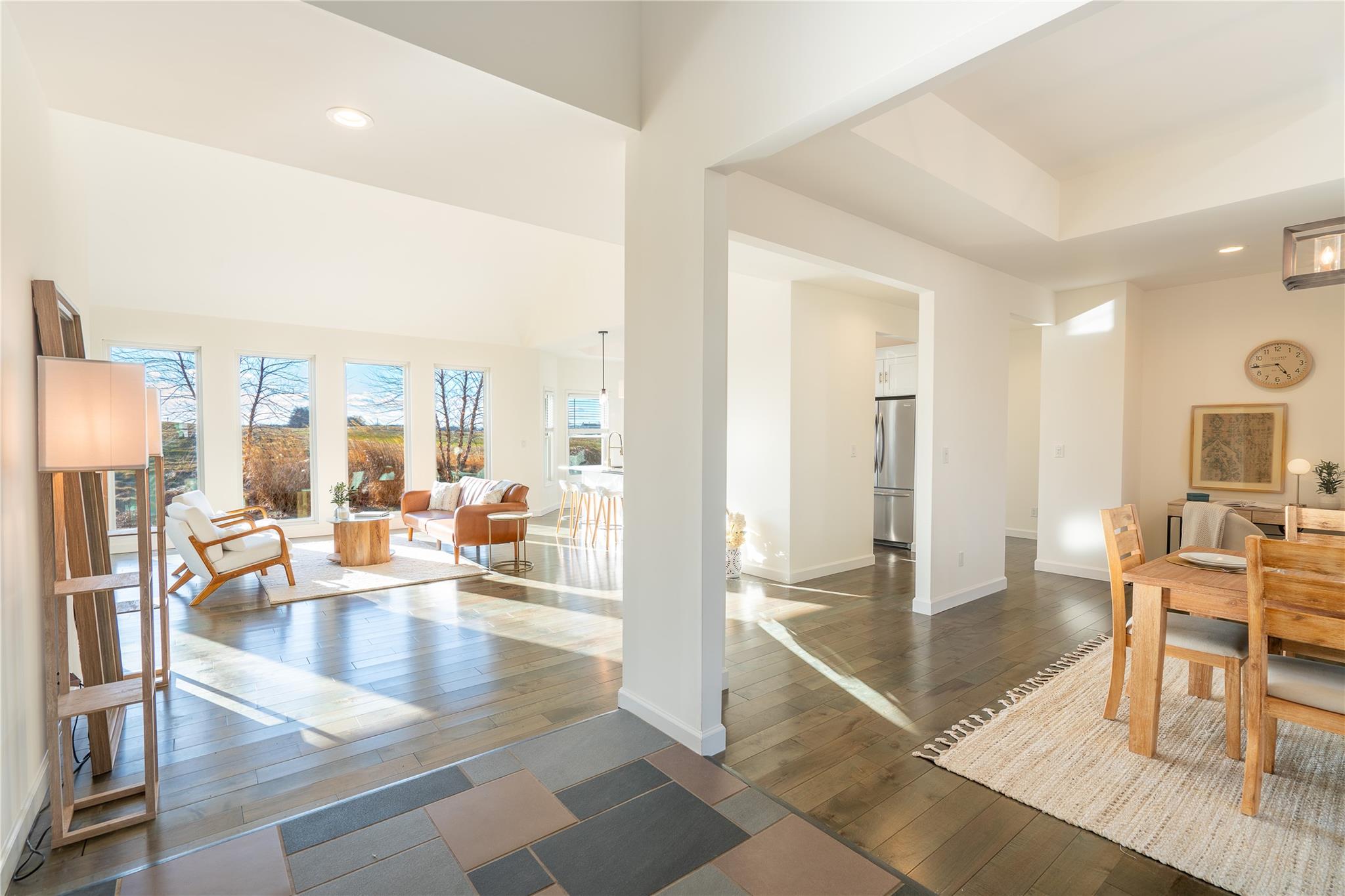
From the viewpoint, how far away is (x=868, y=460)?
616 centimetres

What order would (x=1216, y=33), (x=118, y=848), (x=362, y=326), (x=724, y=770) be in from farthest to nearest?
(x=362, y=326), (x=1216, y=33), (x=724, y=770), (x=118, y=848)

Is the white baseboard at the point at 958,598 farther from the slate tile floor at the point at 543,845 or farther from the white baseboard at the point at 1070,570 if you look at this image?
the slate tile floor at the point at 543,845

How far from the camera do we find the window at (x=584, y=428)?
10.8 metres

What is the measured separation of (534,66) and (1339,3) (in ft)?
10.5

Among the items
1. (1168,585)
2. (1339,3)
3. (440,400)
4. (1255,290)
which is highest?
(1339,3)

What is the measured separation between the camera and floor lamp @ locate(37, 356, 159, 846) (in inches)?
76.3

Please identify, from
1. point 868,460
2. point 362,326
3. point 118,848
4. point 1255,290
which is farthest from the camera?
point 362,326

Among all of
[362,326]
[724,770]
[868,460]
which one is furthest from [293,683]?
[362,326]

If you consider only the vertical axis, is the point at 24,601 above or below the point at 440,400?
below

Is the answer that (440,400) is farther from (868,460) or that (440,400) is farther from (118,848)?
(118,848)

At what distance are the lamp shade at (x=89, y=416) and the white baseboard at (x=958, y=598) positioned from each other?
4.50 meters

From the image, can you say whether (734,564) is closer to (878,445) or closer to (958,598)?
(958,598)

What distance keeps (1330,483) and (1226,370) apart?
119cm

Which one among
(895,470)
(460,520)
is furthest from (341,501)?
(895,470)
